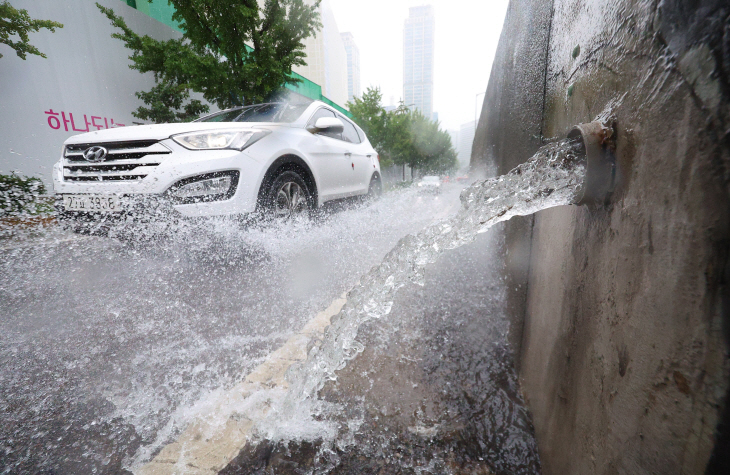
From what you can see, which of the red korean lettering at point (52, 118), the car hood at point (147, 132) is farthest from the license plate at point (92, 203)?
the red korean lettering at point (52, 118)

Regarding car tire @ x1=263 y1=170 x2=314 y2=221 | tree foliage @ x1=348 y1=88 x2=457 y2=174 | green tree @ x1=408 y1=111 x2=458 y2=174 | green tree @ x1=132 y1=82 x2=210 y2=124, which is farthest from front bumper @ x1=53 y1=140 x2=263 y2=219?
green tree @ x1=408 y1=111 x2=458 y2=174

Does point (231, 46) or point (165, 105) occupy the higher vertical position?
point (231, 46)

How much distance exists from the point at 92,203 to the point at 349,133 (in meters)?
3.97

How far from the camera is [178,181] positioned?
2.90 m

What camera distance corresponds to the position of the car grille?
297cm

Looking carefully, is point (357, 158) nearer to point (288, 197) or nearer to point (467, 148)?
point (288, 197)

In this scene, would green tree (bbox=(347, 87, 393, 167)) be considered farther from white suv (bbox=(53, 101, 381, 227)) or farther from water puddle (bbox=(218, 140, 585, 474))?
water puddle (bbox=(218, 140, 585, 474))

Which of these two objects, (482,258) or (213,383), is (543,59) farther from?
(213,383)

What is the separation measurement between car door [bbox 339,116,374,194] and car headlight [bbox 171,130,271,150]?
2.26 m

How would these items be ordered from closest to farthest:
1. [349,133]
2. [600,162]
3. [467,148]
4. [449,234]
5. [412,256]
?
1. [600,162]
2. [449,234]
3. [412,256]
4. [349,133]
5. [467,148]

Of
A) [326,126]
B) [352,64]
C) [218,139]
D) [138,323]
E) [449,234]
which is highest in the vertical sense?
[352,64]

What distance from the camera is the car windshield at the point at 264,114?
13.5 ft

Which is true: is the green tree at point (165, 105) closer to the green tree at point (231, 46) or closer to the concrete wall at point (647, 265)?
the green tree at point (231, 46)

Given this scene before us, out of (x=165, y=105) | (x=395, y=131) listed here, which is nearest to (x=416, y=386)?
(x=165, y=105)
